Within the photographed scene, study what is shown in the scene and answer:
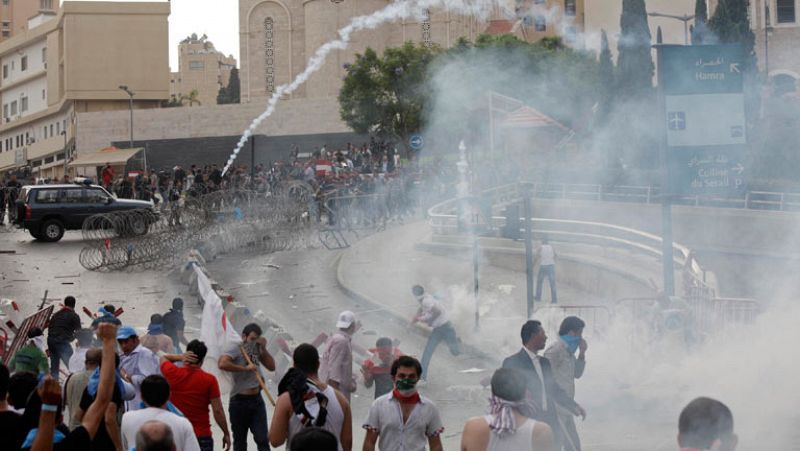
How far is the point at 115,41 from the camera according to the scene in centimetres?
7450

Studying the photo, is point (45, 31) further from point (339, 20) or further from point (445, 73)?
point (445, 73)

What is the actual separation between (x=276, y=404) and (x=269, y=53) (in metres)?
85.5

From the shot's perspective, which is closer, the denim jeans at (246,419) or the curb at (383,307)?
A: the denim jeans at (246,419)

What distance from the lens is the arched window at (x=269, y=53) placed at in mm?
90375

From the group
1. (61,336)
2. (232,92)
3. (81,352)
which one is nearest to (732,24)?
(61,336)

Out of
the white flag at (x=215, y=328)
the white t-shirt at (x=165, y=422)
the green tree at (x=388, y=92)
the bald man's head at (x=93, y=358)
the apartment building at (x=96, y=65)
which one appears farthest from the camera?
the apartment building at (x=96, y=65)

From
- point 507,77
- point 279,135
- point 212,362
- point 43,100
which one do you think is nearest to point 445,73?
point 507,77

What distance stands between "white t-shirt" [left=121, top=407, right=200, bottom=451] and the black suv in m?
24.3

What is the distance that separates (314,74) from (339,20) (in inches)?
200

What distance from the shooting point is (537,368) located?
8141mm

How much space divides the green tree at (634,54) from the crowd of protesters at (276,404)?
24499 millimetres

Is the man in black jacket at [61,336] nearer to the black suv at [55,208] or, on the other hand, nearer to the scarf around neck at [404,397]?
the scarf around neck at [404,397]

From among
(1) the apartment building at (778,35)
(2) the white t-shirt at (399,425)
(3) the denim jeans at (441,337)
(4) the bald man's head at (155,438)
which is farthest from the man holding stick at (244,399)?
(1) the apartment building at (778,35)

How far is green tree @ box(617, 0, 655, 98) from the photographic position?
110 feet
